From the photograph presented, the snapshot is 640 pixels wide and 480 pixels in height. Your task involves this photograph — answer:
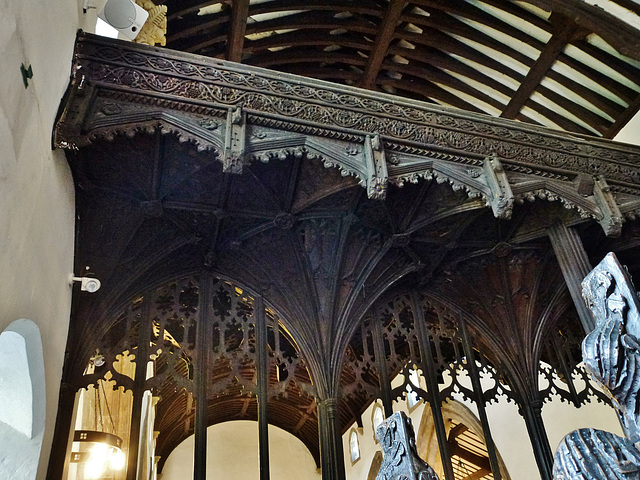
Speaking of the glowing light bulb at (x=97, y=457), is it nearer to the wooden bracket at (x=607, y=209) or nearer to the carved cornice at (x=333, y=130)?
the carved cornice at (x=333, y=130)

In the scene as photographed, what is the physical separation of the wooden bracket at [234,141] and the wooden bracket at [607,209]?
3.73m

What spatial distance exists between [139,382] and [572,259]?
4.62 m

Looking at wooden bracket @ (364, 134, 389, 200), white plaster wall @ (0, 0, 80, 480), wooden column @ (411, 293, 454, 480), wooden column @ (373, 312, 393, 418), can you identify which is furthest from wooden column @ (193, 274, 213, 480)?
wooden column @ (411, 293, 454, 480)

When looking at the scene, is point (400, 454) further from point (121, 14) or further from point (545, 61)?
point (545, 61)

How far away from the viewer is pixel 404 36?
27.9ft

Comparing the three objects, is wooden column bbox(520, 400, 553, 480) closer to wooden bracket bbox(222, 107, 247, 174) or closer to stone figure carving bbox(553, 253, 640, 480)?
wooden bracket bbox(222, 107, 247, 174)

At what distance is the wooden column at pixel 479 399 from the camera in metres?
6.08

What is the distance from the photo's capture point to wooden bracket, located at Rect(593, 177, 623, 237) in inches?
221

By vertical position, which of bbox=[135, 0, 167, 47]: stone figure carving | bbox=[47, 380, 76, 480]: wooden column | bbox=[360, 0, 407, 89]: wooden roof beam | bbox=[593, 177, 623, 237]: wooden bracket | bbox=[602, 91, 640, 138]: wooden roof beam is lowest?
bbox=[47, 380, 76, 480]: wooden column

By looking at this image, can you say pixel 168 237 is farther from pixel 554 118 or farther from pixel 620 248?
pixel 554 118

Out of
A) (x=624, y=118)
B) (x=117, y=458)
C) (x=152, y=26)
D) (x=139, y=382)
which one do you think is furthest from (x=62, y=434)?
(x=624, y=118)

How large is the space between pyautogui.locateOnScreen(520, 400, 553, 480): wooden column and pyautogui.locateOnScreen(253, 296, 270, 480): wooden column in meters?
3.09

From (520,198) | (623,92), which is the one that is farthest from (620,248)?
(623,92)

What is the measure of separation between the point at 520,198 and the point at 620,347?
15.1ft
